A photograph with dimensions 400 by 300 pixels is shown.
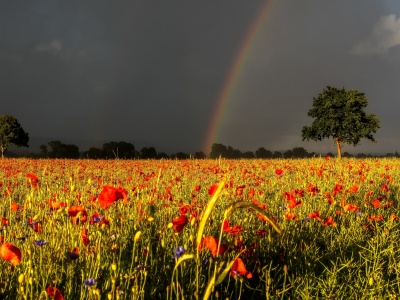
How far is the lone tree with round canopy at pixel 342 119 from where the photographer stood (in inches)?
1108

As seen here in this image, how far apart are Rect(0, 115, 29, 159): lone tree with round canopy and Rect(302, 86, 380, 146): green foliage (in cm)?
4131

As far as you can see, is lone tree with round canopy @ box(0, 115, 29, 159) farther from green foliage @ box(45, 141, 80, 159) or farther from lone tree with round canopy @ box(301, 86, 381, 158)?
lone tree with round canopy @ box(301, 86, 381, 158)

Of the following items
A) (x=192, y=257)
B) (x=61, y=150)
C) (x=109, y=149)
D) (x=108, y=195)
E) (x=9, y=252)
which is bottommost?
(x=9, y=252)

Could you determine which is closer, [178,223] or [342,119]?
[178,223]

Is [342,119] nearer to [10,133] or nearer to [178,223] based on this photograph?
[178,223]

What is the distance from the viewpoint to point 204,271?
2072mm

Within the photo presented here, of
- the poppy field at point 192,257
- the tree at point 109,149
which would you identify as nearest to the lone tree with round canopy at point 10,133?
the tree at point 109,149

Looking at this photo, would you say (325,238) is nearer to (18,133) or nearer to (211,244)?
(211,244)

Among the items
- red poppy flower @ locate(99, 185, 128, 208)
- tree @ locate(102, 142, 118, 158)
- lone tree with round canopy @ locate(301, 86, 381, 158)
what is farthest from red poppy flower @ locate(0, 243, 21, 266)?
tree @ locate(102, 142, 118, 158)

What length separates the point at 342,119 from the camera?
29.5m

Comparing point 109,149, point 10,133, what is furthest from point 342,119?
point 10,133

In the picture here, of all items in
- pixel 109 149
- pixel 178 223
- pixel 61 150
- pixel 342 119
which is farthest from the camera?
pixel 109 149

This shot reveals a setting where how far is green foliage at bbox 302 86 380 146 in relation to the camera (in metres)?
28.1

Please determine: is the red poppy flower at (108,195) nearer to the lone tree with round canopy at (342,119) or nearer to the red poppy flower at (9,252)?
the red poppy flower at (9,252)
